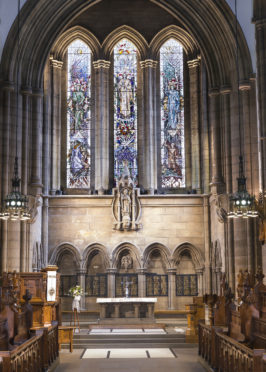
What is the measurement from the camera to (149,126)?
25.7 m

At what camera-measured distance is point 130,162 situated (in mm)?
26016

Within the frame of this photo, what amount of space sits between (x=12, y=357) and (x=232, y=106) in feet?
50.0

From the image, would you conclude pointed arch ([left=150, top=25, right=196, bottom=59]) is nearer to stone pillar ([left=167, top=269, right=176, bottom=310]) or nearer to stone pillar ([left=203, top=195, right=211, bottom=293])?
stone pillar ([left=203, top=195, right=211, bottom=293])

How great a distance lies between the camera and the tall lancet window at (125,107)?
85.4ft

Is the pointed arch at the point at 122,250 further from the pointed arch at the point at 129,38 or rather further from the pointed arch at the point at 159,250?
the pointed arch at the point at 129,38

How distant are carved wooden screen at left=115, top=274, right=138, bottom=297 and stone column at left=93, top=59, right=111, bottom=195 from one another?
3.54 meters

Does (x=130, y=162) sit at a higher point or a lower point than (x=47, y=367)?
higher

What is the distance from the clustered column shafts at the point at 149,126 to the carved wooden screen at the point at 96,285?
403 cm

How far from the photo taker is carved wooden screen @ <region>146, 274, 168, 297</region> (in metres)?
24.1

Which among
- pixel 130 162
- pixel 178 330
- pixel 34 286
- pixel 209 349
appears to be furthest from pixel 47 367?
pixel 130 162

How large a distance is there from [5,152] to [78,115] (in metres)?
6.32

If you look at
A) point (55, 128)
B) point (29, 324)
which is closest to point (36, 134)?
point (55, 128)

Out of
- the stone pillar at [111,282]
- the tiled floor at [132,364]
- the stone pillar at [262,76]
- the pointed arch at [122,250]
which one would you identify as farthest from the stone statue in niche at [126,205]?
the tiled floor at [132,364]

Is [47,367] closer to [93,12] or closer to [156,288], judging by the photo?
[156,288]
